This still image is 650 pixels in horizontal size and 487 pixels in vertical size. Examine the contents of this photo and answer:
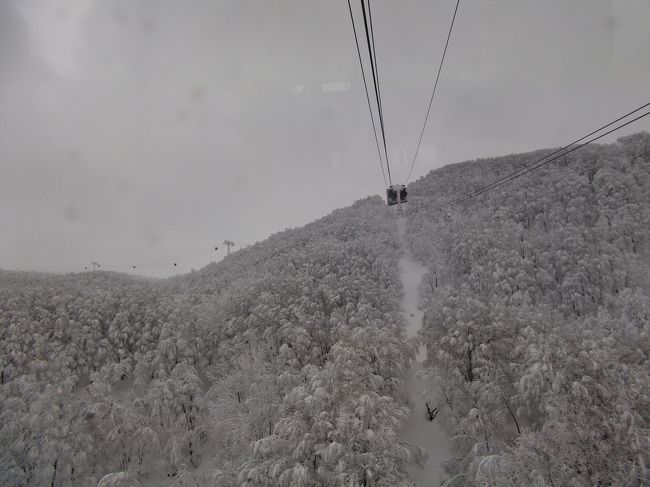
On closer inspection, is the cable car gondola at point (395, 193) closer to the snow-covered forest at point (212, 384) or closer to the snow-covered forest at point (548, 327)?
the snow-covered forest at point (548, 327)

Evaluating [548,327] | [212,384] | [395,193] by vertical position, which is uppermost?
[395,193]

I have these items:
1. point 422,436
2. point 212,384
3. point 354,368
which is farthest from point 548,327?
point 212,384

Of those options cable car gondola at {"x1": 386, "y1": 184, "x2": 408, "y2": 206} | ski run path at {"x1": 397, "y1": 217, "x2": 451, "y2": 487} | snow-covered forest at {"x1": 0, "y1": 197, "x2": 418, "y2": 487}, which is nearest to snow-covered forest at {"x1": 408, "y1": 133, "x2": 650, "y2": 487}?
ski run path at {"x1": 397, "y1": 217, "x2": 451, "y2": 487}

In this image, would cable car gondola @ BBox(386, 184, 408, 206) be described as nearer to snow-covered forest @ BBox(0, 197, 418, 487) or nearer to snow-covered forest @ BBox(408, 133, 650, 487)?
snow-covered forest @ BBox(408, 133, 650, 487)

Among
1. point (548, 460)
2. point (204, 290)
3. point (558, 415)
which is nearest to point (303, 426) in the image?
point (548, 460)

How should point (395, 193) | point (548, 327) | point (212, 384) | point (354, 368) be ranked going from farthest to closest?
1. point (212, 384)
2. point (395, 193)
3. point (548, 327)
4. point (354, 368)

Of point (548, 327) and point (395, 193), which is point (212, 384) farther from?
point (548, 327)

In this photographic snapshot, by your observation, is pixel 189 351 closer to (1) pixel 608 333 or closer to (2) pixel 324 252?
(2) pixel 324 252
